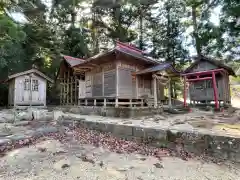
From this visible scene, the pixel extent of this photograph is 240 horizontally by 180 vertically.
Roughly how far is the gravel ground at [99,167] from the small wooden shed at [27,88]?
395 inches

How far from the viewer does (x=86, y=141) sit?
6445 mm

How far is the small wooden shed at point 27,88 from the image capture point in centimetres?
1367

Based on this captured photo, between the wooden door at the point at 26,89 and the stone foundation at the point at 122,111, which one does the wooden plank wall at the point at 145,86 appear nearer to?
the stone foundation at the point at 122,111

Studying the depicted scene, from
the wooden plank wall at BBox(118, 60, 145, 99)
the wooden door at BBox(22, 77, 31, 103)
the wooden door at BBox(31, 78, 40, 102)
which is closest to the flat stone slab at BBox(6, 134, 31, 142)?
the wooden plank wall at BBox(118, 60, 145, 99)

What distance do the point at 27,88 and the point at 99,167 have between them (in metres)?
12.8

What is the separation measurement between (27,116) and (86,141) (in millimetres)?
4701

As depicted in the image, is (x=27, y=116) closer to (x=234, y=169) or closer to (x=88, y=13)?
(x=234, y=169)

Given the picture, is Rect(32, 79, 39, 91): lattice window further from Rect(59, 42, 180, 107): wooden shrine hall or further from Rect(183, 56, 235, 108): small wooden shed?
Rect(183, 56, 235, 108): small wooden shed

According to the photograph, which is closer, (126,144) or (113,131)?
(126,144)

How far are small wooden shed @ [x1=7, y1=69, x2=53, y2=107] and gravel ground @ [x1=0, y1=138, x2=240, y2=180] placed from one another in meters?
10.0

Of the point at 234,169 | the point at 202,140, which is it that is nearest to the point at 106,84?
the point at 202,140

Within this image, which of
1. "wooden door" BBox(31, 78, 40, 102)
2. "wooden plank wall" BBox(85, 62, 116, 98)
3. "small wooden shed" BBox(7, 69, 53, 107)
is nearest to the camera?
"wooden plank wall" BBox(85, 62, 116, 98)

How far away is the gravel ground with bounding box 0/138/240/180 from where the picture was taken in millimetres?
3610

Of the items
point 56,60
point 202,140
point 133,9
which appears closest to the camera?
point 202,140
